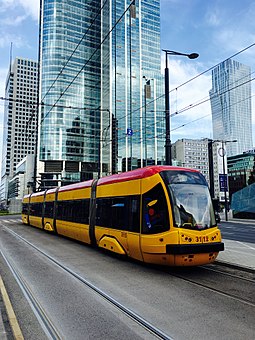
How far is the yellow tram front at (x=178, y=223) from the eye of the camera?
796cm

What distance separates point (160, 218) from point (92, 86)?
93587 mm

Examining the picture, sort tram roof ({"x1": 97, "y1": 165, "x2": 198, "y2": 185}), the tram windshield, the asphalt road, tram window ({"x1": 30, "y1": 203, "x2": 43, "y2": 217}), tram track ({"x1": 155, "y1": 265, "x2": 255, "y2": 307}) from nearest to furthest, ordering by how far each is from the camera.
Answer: the asphalt road → tram track ({"x1": 155, "y1": 265, "x2": 255, "y2": 307}) → the tram windshield → tram roof ({"x1": 97, "y1": 165, "x2": 198, "y2": 185}) → tram window ({"x1": 30, "y1": 203, "x2": 43, "y2": 217})

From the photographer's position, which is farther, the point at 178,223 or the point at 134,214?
the point at 134,214

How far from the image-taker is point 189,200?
336 inches

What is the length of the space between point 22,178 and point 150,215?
105 meters

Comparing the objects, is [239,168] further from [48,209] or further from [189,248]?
[189,248]

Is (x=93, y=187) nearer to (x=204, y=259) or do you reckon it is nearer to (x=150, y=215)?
(x=150, y=215)

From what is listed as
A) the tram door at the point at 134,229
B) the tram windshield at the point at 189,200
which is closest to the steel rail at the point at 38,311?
the tram door at the point at 134,229

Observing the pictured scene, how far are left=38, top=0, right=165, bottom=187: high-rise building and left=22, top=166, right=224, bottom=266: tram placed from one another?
72.7 m

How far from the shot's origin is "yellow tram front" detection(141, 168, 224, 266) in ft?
26.1

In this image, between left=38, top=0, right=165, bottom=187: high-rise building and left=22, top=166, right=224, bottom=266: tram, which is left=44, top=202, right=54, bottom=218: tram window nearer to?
left=22, top=166, right=224, bottom=266: tram

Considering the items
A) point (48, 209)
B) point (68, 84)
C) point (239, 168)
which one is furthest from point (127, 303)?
point (239, 168)

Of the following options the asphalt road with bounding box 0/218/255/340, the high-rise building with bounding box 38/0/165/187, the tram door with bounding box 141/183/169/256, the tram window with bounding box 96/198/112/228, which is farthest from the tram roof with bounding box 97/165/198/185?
the high-rise building with bounding box 38/0/165/187

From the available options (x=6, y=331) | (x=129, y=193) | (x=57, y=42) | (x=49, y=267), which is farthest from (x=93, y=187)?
(x=57, y=42)
